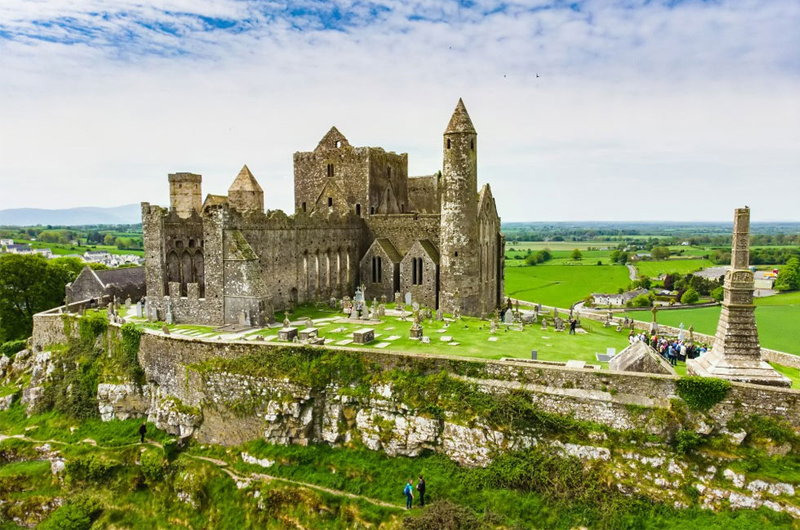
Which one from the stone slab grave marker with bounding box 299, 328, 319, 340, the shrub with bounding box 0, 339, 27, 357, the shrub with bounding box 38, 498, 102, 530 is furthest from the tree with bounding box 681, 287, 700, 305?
the shrub with bounding box 0, 339, 27, 357

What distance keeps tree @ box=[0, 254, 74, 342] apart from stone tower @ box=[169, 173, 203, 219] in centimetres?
1348

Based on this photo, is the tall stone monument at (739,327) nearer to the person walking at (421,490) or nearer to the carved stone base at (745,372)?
the carved stone base at (745,372)

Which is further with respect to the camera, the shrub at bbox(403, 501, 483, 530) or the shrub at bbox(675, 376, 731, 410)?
the shrub at bbox(675, 376, 731, 410)

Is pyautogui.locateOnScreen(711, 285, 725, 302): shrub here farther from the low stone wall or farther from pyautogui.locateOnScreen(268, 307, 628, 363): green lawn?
the low stone wall

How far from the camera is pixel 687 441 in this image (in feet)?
57.9

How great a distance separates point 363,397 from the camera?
21828mm

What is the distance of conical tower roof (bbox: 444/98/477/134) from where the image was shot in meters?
33.2

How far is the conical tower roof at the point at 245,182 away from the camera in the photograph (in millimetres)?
38219

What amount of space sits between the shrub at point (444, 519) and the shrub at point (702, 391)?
774 centimetres

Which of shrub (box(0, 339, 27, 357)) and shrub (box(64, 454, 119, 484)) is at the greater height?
shrub (box(0, 339, 27, 357))

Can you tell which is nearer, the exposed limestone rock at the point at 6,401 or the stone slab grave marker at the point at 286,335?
the stone slab grave marker at the point at 286,335

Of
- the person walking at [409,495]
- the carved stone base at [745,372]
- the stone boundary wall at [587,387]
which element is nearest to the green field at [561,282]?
the carved stone base at [745,372]

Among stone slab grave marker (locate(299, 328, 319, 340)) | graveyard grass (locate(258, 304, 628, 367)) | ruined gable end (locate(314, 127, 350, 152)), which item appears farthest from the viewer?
ruined gable end (locate(314, 127, 350, 152))

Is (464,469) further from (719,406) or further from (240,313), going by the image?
(240,313)
